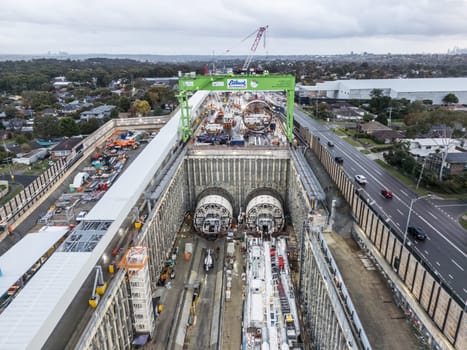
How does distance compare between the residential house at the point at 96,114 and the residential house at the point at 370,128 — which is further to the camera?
the residential house at the point at 96,114

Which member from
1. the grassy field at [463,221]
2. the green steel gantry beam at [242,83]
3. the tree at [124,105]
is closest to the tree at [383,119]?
the green steel gantry beam at [242,83]

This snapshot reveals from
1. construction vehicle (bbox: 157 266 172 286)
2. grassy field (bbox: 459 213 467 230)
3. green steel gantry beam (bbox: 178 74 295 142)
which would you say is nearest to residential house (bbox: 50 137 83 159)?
green steel gantry beam (bbox: 178 74 295 142)

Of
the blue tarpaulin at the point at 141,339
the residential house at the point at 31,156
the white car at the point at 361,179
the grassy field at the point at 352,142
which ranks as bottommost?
the blue tarpaulin at the point at 141,339

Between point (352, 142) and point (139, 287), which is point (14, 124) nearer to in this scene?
point (139, 287)

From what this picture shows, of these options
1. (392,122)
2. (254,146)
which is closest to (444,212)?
(254,146)

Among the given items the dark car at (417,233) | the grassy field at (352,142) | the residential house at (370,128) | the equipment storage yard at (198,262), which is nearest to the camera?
the equipment storage yard at (198,262)

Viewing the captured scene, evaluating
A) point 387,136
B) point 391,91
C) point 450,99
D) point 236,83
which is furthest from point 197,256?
point 391,91

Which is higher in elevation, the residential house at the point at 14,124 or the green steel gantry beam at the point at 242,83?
the green steel gantry beam at the point at 242,83

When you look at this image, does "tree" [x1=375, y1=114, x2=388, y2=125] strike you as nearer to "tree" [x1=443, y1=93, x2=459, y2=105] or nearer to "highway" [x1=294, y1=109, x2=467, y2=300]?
"highway" [x1=294, y1=109, x2=467, y2=300]

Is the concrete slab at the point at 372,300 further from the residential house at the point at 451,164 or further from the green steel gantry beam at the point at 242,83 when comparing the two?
the residential house at the point at 451,164
